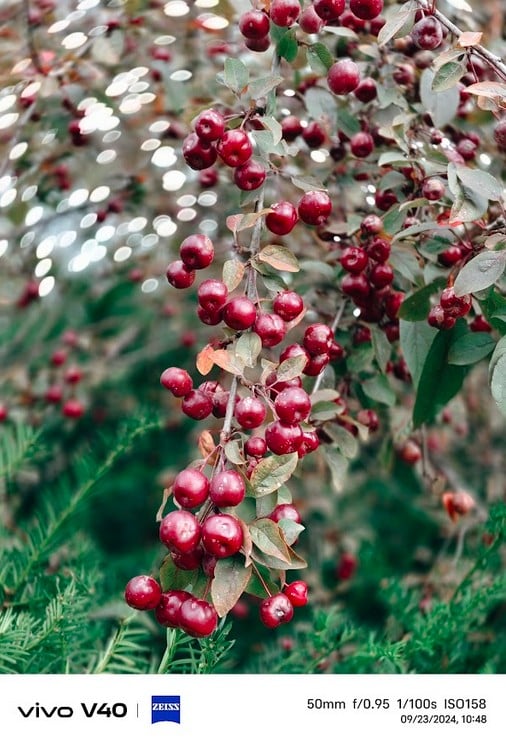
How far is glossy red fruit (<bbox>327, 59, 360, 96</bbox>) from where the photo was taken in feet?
2.55

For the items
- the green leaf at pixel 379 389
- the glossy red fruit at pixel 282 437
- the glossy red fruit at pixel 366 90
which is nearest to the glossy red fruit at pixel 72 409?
the green leaf at pixel 379 389

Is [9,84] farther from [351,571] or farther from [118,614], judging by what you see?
[351,571]

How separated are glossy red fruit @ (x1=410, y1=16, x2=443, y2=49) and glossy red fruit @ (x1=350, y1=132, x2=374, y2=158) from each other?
0.56 ft

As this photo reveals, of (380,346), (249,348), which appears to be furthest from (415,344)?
(249,348)

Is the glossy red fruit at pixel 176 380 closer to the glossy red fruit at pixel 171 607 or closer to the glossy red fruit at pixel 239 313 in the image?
the glossy red fruit at pixel 239 313

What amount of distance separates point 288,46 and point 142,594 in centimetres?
57

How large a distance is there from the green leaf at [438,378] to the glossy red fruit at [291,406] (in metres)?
0.26

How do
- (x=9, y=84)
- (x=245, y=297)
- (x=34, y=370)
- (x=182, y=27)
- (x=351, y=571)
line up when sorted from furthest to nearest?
(x=34, y=370)
(x=351, y=571)
(x=182, y=27)
(x=9, y=84)
(x=245, y=297)

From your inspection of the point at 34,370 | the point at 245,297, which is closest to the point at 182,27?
the point at 34,370

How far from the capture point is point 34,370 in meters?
1.83

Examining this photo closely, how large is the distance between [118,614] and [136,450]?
3.35 ft

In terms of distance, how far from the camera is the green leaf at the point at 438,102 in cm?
90
